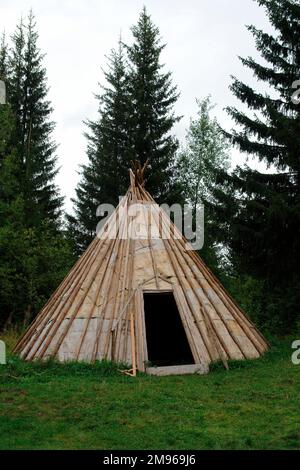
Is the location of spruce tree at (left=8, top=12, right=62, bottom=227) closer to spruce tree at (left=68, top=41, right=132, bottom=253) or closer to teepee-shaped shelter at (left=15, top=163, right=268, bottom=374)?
spruce tree at (left=68, top=41, right=132, bottom=253)

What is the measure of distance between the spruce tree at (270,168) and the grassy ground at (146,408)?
569 centimetres

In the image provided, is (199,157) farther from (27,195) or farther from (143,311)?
(143,311)

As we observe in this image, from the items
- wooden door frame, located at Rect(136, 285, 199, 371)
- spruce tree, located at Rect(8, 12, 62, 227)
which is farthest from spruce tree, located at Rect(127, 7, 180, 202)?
wooden door frame, located at Rect(136, 285, 199, 371)

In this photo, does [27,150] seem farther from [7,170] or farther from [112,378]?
[112,378]

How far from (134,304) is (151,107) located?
663 inches

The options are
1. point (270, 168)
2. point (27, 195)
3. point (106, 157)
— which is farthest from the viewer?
point (106, 157)

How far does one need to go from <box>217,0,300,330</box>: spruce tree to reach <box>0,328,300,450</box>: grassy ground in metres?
5.69

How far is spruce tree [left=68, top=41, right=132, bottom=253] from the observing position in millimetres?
24859

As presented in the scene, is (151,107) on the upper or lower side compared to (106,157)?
upper

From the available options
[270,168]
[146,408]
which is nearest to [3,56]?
[270,168]

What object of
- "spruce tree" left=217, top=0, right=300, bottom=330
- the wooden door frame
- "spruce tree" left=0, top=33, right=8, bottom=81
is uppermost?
"spruce tree" left=0, top=33, right=8, bottom=81

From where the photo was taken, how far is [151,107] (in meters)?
25.1

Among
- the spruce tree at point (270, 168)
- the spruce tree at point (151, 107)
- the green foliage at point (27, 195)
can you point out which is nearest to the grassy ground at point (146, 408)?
the spruce tree at point (270, 168)
